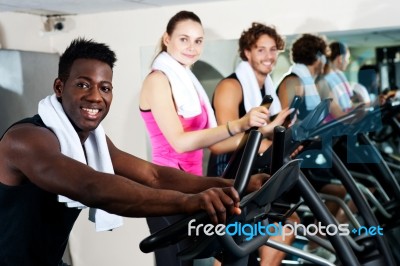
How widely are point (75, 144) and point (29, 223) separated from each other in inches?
13.2

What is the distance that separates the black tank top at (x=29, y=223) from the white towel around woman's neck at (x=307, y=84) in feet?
7.77

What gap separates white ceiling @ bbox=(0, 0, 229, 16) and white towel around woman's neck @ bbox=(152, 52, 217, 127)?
57 centimetres

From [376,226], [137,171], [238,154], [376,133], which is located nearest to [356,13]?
[376,133]

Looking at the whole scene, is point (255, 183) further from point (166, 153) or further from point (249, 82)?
point (249, 82)

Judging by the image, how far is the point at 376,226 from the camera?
3645 millimetres

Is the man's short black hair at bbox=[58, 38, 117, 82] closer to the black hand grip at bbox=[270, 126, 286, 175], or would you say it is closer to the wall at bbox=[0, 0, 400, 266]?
the black hand grip at bbox=[270, 126, 286, 175]

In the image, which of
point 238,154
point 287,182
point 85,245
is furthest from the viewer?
point 85,245

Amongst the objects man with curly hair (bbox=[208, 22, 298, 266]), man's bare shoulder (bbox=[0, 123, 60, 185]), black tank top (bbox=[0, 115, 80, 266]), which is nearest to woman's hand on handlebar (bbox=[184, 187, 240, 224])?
man's bare shoulder (bbox=[0, 123, 60, 185])

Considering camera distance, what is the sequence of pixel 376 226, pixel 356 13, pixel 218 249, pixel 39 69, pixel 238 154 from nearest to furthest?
pixel 218 249
pixel 238 154
pixel 376 226
pixel 356 13
pixel 39 69

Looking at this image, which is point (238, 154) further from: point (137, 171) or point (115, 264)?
point (115, 264)

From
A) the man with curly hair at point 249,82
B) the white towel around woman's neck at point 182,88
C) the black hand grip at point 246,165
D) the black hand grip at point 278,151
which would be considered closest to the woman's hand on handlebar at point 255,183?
the black hand grip at point 278,151

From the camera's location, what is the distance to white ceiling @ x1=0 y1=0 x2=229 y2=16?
4.13 metres

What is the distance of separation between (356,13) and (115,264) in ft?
7.93

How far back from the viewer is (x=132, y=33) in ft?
15.1
